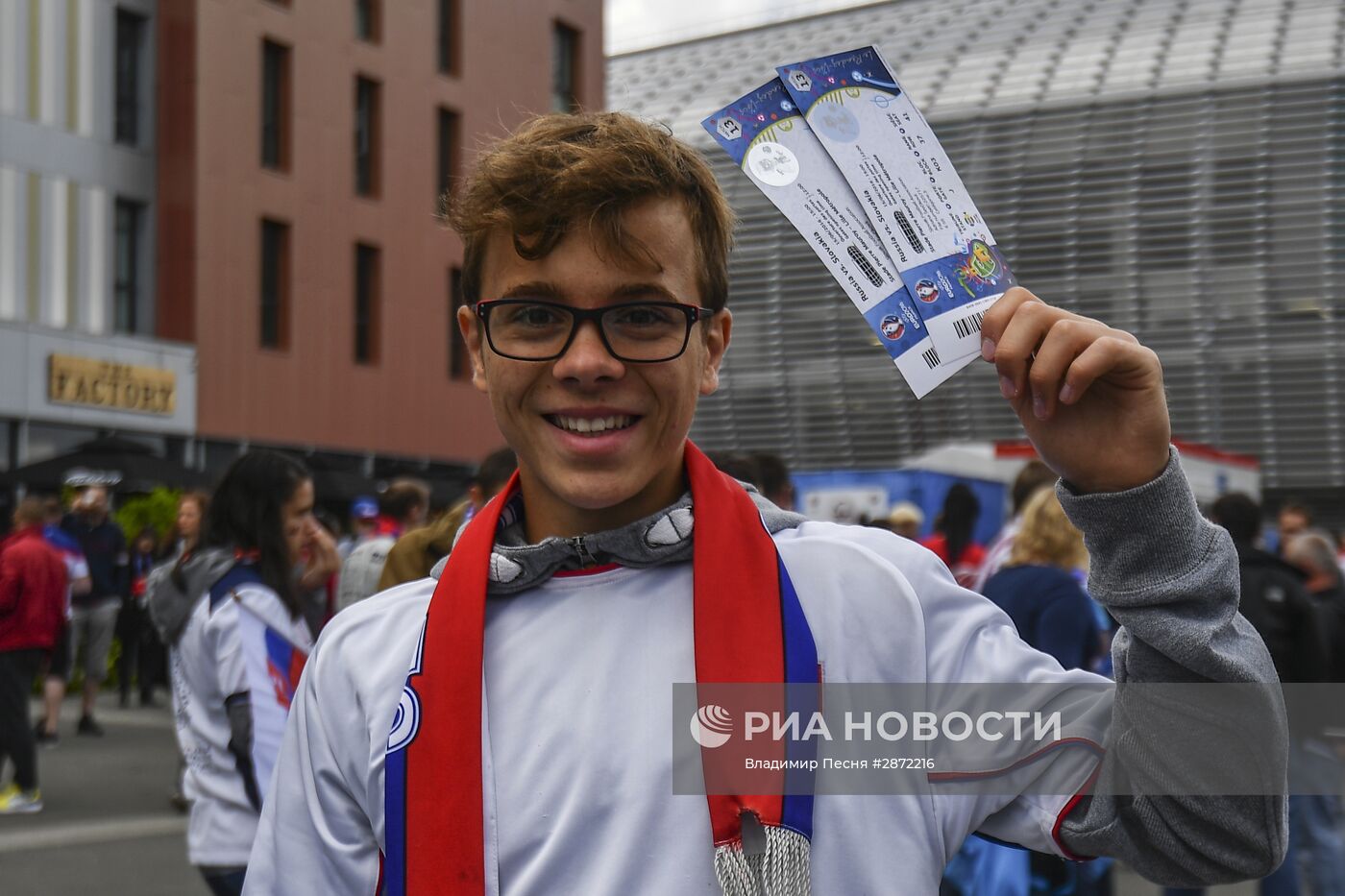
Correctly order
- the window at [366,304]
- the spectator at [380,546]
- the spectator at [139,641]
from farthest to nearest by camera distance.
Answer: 1. the window at [366,304]
2. the spectator at [139,641]
3. the spectator at [380,546]

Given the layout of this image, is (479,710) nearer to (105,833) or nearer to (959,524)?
(959,524)

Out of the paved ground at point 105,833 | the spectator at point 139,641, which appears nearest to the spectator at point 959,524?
the paved ground at point 105,833

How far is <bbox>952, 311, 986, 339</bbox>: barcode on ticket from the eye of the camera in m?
1.66

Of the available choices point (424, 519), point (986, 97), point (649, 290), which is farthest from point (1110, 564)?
point (986, 97)

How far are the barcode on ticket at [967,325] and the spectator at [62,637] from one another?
1060 centimetres

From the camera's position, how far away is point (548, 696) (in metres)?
1.80

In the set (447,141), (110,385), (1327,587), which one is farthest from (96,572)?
(447,141)

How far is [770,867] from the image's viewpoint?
1609 mm

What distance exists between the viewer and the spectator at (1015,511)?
225 inches

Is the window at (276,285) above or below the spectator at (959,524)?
above

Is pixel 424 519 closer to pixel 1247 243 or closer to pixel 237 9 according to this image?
pixel 237 9

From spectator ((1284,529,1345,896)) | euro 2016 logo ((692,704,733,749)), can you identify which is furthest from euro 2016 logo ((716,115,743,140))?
spectator ((1284,529,1345,896))

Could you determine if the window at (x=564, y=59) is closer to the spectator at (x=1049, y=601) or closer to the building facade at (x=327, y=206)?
the building facade at (x=327, y=206)

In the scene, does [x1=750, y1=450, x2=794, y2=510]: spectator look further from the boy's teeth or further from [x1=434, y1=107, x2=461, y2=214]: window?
[x1=434, y1=107, x2=461, y2=214]: window
